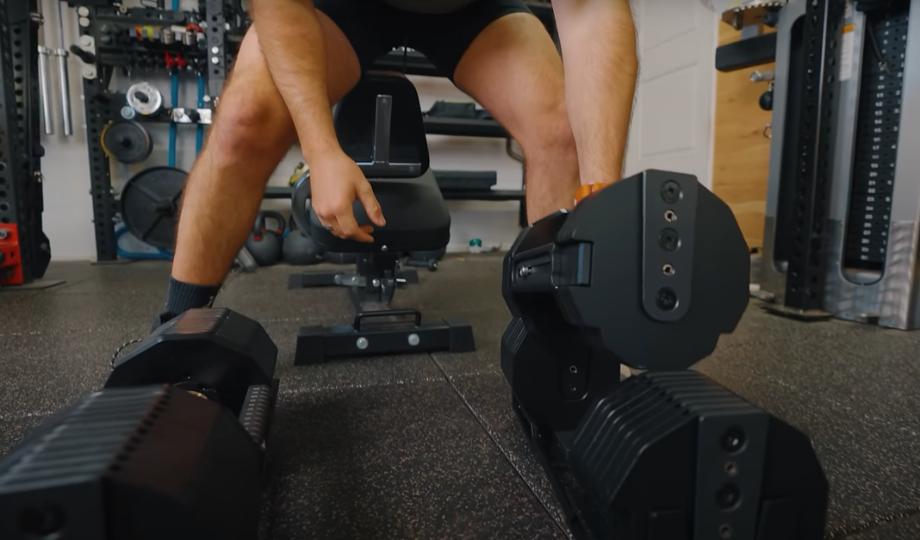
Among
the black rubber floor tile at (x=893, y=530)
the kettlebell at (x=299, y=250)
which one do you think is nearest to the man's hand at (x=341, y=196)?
the black rubber floor tile at (x=893, y=530)

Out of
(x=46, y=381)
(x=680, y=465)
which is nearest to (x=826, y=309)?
(x=680, y=465)

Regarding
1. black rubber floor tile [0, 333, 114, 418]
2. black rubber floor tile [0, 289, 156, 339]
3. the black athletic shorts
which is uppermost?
the black athletic shorts

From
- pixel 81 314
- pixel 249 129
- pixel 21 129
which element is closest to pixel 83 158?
pixel 21 129

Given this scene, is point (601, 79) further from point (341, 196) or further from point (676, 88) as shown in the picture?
point (676, 88)

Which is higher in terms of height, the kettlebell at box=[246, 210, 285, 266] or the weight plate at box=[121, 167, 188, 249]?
the weight plate at box=[121, 167, 188, 249]

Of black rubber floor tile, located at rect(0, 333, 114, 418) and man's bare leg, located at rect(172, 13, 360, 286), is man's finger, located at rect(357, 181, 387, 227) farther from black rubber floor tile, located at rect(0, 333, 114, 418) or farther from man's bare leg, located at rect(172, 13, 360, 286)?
black rubber floor tile, located at rect(0, 333, 114, 418)

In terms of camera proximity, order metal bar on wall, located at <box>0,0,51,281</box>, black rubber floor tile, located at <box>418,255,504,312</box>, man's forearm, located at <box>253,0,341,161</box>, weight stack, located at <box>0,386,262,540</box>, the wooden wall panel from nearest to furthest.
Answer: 1. weight stack, located at <box>0,386,262,540</box>
2. man's forearm, located at <box>253,0,341,161</box>
3. black rubber floor tile, located at <box>418,255,504,312</box>
4. metal bar on wall, located at <box>0,0,51,281</box>
5. the wooden wall panel

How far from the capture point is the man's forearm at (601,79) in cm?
68

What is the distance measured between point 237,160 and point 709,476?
81cm

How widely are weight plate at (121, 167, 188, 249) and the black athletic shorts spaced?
2000 mm

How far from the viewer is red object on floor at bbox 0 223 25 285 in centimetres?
187

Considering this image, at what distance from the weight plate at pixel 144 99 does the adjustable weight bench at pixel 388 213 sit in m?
1.76

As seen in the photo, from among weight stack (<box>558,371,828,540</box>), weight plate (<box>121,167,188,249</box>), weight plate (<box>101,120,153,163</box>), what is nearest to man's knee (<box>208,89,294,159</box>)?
weight stack (<box>558,371,828,540</box>)

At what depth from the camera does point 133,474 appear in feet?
0.78
